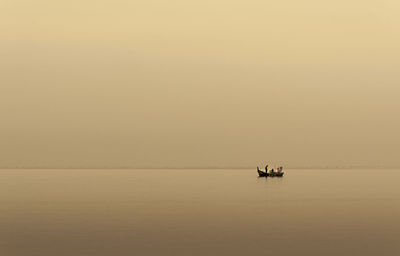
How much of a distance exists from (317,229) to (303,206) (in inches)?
956

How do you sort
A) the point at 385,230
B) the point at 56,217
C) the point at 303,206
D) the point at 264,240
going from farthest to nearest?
the point at 303,206 < the point at 56,217 < the point at 385,230 < the point at 264,240

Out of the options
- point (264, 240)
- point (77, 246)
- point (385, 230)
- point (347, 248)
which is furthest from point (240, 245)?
point (385, 230)

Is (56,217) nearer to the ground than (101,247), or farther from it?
farther from it

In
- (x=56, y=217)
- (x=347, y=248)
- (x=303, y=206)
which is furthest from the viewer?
(x=303, y=206)

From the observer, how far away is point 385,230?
47.4 meters

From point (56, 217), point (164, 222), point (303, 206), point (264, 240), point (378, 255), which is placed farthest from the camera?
point (303, 206)

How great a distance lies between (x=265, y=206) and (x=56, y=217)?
2699cm

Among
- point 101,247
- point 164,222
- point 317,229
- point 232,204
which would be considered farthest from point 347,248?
point 232,204

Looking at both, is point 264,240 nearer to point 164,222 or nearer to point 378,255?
point 378,255

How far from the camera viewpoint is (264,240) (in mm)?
42031

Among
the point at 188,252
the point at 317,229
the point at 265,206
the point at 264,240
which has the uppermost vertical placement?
the point at 265,206

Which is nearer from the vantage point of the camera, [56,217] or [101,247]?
[101,247]

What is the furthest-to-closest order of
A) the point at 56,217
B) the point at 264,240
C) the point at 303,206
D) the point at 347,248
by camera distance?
1. the point at 303,206
2. the point at 56,217
3. the point at 264,240
4. the point at 347,248

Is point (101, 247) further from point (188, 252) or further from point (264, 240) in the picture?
point (264, 240)
